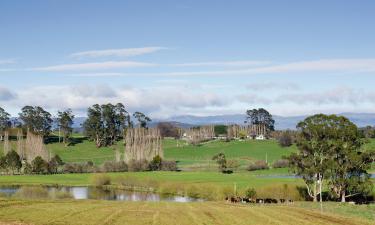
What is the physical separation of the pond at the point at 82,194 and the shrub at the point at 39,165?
3722 cm

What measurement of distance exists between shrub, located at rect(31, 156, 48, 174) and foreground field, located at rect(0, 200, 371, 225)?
88.8m

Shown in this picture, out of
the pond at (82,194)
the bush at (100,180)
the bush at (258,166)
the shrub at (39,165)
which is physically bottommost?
the pond at (82,194)

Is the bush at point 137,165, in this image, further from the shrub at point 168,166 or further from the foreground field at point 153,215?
the foreground field at point 153,215

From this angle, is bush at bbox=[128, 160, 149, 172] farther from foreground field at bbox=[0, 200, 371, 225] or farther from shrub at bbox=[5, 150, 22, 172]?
foreground field at bbox=[0, 200, 371, 225]

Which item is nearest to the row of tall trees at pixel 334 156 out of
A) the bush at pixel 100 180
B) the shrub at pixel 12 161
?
the bush at pixel 100 180

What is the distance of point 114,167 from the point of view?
507 ft

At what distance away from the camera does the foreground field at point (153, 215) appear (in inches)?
2046

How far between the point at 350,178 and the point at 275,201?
1204 cm

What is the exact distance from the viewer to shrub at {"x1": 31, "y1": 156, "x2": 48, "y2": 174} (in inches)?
6019

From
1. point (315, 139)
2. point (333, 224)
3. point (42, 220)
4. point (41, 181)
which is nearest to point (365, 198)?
point (315, 139)

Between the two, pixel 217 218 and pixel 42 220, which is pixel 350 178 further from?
pixel 42 220

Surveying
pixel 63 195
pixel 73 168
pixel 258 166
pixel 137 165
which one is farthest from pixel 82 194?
pixel 258 166

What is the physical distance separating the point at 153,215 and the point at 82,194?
1981 inches

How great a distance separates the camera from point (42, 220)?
50562 mm
